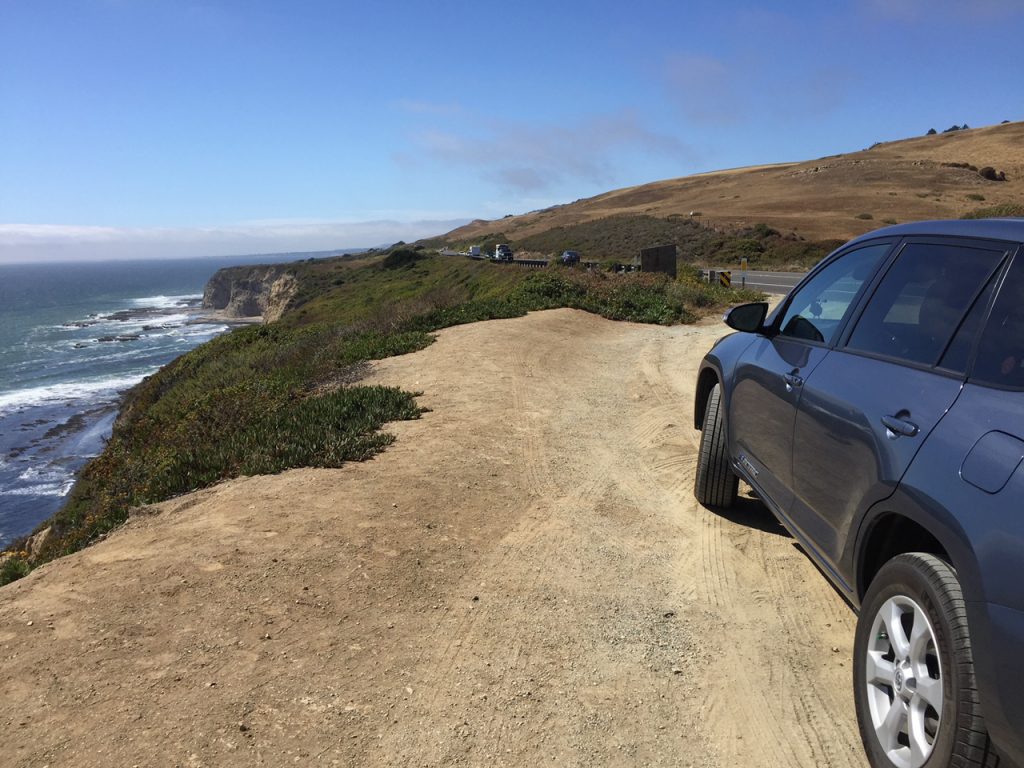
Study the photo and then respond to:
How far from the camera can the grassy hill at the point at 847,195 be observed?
52.0 metres

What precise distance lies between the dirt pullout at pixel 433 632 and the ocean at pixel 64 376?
50.2ft

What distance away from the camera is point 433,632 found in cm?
366

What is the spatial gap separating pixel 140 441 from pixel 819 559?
1198 cm

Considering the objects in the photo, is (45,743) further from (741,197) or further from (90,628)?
(741,197)

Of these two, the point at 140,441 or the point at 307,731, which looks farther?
the point at 140,441

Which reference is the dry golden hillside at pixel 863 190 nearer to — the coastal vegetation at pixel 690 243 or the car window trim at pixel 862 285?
the coastal vegetation at pixel 690 243

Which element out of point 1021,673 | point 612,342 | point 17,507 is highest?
point 1021,673

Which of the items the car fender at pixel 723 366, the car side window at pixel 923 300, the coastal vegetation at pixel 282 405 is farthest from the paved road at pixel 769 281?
the car side window at pixel 923 300

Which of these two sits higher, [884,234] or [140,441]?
[884,234]

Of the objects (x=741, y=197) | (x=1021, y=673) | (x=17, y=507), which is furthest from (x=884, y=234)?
(x=741, y=197)

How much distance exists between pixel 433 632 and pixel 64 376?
175 feet

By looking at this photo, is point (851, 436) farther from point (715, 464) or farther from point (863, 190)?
point (863, 190)

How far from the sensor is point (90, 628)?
362 cm

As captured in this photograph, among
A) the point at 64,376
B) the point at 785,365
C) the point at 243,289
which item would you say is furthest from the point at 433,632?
the point at 243,289
